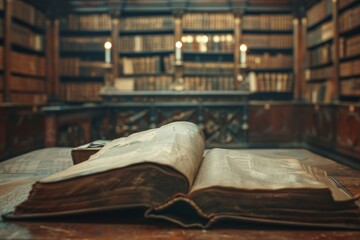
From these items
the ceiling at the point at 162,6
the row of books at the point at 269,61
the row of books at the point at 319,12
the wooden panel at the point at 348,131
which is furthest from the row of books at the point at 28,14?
the wooden panel at the point at 348,131

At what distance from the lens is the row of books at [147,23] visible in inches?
271

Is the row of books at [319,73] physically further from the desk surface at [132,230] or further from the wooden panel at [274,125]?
the desk surface at [132,230]

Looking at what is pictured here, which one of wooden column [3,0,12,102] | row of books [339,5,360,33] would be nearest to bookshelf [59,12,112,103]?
wooden column [3,0,12,102]

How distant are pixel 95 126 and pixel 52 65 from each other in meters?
1.73

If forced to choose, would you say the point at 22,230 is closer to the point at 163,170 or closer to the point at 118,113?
the point at 163,170

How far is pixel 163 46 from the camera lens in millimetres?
6887

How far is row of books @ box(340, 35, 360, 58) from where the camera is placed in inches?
200

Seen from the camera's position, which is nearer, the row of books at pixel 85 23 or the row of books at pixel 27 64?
the row of books at pixel 27 64

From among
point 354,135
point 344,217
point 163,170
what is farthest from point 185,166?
point 354,135

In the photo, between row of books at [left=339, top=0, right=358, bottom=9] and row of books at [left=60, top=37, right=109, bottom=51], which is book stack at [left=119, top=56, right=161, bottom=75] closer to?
row of books at [left=60, top=37, right=109, bottom=51]

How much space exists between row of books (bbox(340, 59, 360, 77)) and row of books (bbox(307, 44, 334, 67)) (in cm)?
35

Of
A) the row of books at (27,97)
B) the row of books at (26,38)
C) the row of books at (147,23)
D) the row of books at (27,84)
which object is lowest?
the row of books at (27,97)

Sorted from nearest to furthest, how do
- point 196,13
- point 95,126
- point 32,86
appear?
point 95,126 < point 32,86 < point 196,13

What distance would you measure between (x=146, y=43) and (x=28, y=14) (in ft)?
5.89
